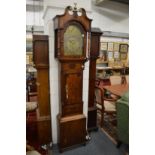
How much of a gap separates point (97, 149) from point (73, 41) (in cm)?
159

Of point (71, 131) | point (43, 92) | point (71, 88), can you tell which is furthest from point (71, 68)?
point (71, 131)

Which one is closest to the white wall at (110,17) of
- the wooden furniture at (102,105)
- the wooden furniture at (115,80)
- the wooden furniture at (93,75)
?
the wooden furniture at (115,80)

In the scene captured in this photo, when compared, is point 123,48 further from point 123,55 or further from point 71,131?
point 71,131

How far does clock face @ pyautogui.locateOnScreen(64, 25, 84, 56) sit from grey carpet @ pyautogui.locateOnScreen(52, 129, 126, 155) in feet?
4.51

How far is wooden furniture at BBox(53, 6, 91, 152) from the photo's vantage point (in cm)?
216

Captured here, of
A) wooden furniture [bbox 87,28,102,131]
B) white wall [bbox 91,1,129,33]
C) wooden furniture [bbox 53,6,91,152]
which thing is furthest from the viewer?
white wall [bbox 91,1,129,33]

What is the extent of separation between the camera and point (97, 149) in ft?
8.12

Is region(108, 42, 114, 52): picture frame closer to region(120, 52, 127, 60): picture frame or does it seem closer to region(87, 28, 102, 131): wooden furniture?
region(120, 52, 127, 60): picture frame

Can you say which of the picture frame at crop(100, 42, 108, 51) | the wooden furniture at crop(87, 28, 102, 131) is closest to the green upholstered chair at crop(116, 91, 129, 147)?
the wooden furniture at crop(87, 28, 102, 131)

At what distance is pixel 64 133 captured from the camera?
2336 mm

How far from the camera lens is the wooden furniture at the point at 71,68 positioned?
216cm
